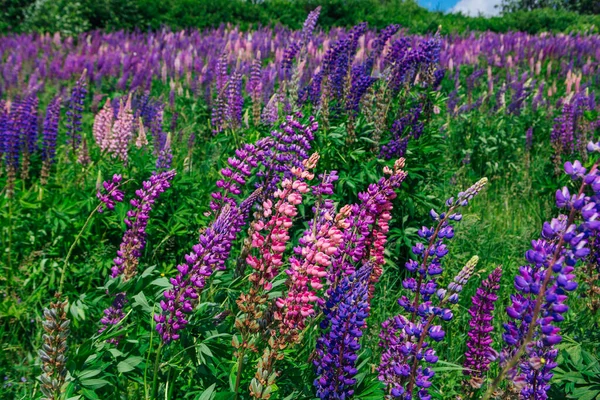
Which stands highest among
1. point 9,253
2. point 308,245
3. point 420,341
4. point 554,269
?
point 554,269

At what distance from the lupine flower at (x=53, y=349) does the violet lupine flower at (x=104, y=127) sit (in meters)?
3.49

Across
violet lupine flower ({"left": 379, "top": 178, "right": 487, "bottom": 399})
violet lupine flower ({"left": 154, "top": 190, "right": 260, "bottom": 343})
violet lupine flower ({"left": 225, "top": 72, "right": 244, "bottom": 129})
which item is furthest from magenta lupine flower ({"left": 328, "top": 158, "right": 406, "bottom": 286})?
violet lupine flower ({"left": 225, "top": 72, "right": 244, "bottom": 129})

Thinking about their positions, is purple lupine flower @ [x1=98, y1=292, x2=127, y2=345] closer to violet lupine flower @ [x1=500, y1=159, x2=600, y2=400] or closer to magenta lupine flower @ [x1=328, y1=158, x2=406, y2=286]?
magenta lupine flower @ [x1=328, y1=158, x2=406, y2=286]

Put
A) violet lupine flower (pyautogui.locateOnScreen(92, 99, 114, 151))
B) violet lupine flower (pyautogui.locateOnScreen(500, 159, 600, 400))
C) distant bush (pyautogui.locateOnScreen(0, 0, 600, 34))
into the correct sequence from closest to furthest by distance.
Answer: violet lupine flower (pyautogui.locateOnScreen(500, 159, 600, 400)) → violet lupine flower (pyautogui.locateOnScreen(92, 99, 114, 151)) → distant bush (pyautogui.locateOnScreen(0, 0, 600, 34))

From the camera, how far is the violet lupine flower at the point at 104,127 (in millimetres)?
4910

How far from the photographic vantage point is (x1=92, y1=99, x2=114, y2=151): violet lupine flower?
491cm

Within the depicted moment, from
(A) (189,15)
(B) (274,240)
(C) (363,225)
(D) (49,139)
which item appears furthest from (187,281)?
(A) (189,15)

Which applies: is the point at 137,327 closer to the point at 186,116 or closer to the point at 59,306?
the point at 59,306

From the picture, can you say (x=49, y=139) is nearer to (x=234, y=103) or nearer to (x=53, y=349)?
(x=234, y=103)

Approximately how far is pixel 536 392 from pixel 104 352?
4.92 ft

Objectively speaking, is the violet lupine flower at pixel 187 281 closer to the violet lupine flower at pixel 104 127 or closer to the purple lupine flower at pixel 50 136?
the purple lupine flower at pixel 50 136

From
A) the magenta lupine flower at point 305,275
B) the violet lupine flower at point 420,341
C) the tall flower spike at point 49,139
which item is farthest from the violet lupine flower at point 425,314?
the tall flower spike at point 49,139

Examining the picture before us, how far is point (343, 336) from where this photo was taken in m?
1.66

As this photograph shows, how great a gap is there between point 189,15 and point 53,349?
51.3ft
